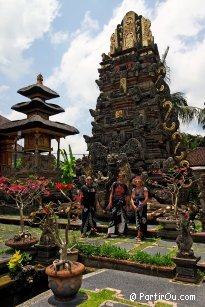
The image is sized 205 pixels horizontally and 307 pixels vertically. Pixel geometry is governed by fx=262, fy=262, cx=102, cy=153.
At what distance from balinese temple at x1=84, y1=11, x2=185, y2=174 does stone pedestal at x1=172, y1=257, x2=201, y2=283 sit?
21.7 feet

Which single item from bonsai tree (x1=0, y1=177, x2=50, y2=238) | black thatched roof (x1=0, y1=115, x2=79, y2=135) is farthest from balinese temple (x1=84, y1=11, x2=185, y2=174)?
black thatched roof (x1=0, y1=115, x2=79, y2=135)

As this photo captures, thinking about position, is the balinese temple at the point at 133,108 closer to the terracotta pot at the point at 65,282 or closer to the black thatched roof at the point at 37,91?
the terracotta pot at the point at 65,282

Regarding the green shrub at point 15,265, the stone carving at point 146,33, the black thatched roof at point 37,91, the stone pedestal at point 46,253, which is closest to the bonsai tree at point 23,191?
the stone pedestal at point 46,253

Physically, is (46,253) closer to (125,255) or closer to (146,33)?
(125,255)

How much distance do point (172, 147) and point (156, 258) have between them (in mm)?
8398

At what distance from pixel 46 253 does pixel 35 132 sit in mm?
15389

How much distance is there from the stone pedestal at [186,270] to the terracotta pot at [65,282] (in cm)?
184

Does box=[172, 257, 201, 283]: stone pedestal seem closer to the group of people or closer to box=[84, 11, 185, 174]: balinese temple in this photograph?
the group of people

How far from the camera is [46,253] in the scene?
19.1 feet

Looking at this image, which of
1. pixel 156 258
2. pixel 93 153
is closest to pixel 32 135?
pixel 93 153

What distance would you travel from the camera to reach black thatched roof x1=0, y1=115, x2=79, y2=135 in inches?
740

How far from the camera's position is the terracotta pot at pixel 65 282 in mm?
3712

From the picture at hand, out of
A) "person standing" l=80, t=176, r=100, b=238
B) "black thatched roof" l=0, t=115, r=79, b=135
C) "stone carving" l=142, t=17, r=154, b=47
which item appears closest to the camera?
"person standing" l=80, t=176, r=100, b=238

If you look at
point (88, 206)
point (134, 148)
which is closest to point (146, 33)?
point (134, 148)
